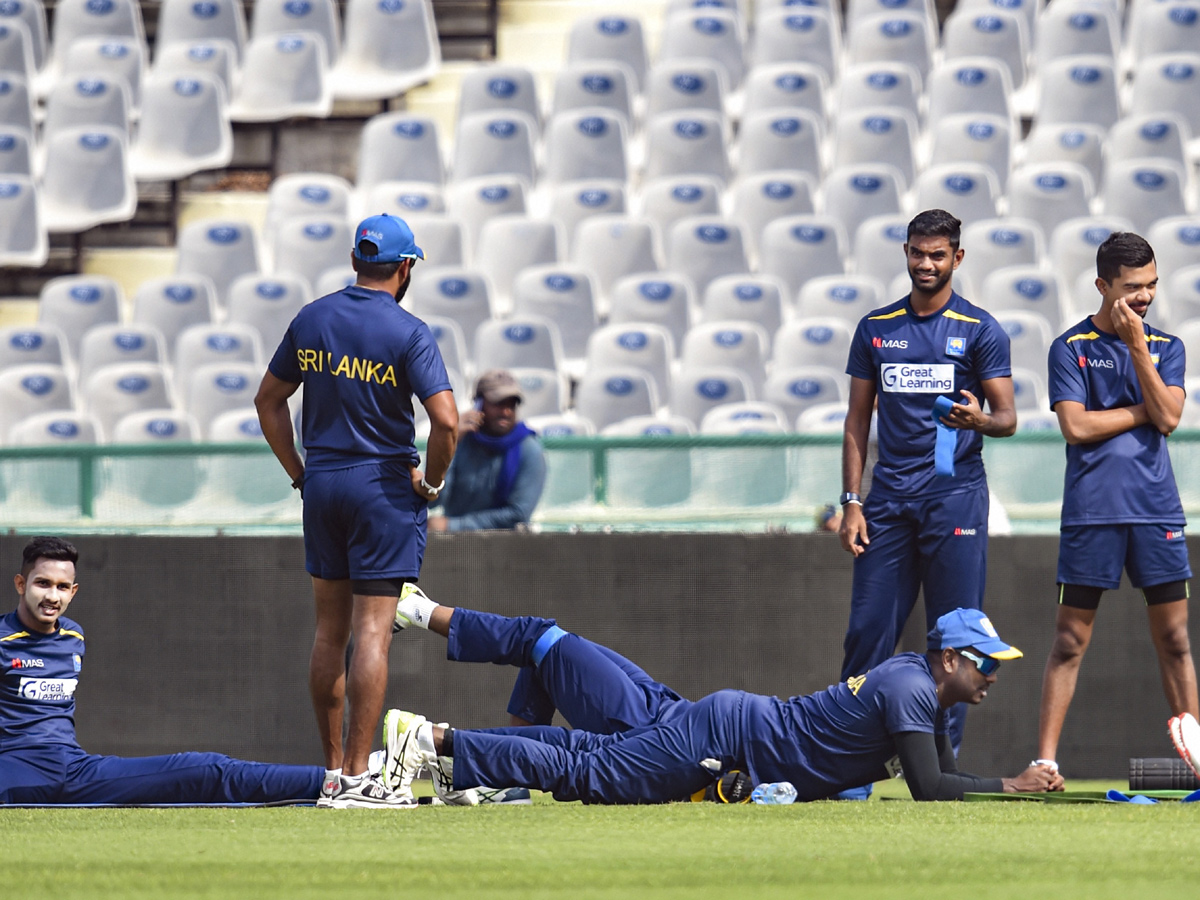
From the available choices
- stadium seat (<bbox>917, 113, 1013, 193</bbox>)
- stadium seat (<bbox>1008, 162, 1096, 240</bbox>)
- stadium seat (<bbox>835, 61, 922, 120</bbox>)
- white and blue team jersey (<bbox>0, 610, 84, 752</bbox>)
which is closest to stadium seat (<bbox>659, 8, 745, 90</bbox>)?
stadium seat (<bbox>835, 61, 922, 120</bbox>)

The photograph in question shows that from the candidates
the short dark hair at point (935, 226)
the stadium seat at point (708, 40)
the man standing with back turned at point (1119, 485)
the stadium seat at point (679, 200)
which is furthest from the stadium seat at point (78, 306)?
the man standing with back turned at point (1119, 485)

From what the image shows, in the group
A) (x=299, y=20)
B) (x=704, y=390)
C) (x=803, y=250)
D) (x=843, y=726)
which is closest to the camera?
(x=843, y=726)

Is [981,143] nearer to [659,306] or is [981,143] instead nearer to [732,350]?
[659,306]

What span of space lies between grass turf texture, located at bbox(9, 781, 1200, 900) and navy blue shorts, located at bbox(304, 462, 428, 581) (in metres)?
0.76

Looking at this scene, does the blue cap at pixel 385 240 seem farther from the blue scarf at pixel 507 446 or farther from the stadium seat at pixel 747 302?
the stadium seat at pixel 747 302

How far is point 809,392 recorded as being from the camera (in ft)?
33.6

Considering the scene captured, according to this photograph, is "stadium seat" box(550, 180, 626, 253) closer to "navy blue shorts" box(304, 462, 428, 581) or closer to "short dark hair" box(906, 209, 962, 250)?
"short dark hair" box(906, 209, 962, 250)

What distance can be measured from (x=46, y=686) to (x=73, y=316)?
262 inches

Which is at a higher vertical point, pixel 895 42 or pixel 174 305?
pixel 895 42

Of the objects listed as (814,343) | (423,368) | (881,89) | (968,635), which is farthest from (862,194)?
(423,368)

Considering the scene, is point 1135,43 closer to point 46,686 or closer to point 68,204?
point 68,204

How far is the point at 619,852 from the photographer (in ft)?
13.3

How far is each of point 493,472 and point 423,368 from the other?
2.19m

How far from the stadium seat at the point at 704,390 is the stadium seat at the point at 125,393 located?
324 centimetres
